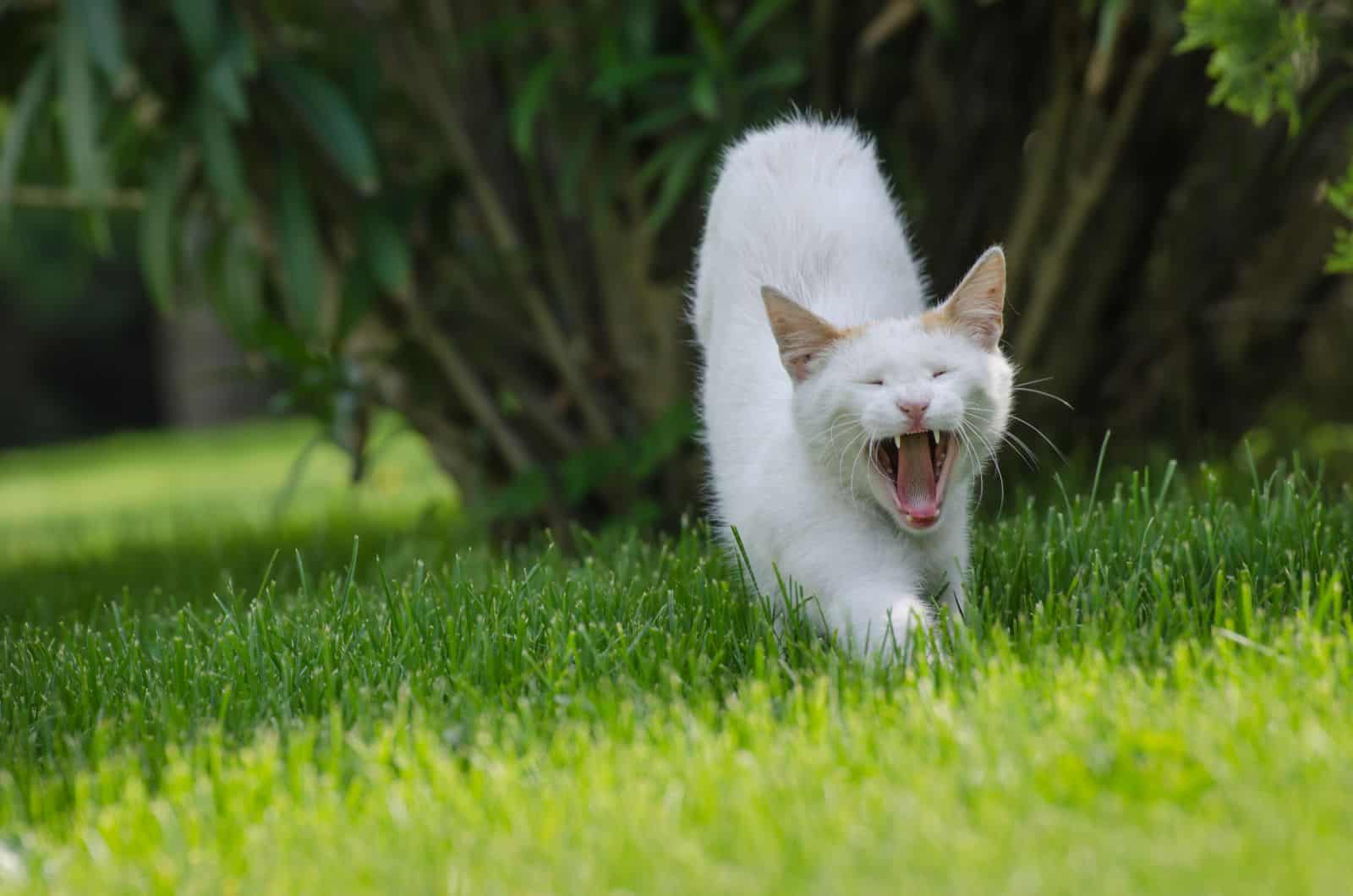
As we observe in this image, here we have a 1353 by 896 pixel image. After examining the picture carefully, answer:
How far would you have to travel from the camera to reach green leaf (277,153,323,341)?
3.81 meters

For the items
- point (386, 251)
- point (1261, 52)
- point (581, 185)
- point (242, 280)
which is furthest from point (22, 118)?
point (1261, 52)

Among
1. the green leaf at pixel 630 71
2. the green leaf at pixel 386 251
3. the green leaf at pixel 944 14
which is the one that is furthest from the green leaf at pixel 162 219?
the green leaf at pixel 944 14

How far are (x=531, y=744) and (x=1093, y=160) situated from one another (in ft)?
8.21

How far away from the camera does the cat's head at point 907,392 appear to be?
2066mm

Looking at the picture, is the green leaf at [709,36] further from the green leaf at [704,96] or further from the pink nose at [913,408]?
the pink nose at [913,408]

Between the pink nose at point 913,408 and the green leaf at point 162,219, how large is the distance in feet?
8.09

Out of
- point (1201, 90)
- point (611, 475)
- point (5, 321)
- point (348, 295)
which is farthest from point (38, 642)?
point (5, 321)

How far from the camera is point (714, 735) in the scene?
182 centimetres

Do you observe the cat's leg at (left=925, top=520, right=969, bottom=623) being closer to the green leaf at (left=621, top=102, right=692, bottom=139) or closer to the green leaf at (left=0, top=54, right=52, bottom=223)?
the green leaf at (left=621, top=102, right=692, bottom=139)

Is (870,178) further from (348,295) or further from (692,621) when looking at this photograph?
(348,295)

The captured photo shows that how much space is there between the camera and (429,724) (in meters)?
1.91

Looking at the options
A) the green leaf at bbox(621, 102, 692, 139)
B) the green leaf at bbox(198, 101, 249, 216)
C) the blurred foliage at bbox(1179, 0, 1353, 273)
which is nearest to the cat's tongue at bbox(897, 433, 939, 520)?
the blurred foliage at bbox(1179, 0, 1353, 273)

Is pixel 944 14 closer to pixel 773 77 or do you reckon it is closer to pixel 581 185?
pixel 773 77

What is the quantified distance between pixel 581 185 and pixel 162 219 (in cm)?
110
